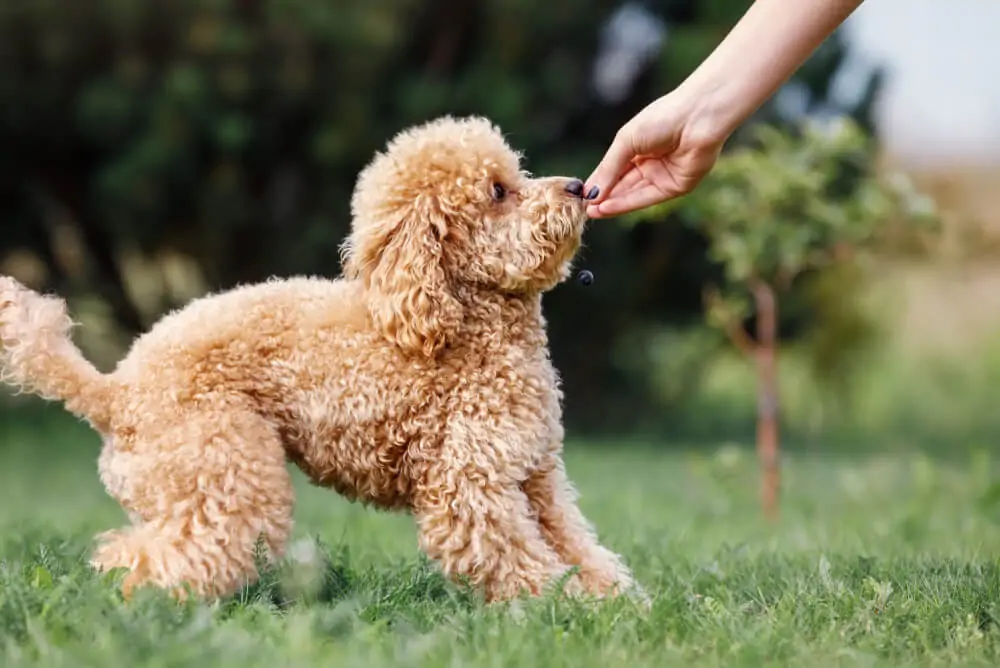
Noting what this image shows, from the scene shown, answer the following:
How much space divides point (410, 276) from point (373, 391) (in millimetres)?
306

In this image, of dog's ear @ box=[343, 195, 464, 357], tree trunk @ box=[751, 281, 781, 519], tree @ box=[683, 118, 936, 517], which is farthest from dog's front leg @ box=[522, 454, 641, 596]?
tree trunk @ box=[751, 281, 781, 519]

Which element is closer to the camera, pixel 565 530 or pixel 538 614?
pixel 538 614

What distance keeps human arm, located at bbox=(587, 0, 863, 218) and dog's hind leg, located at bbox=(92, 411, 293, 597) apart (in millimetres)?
1129

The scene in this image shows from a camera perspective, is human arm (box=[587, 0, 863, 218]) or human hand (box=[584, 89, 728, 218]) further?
human hand (box=[584, 89, 728, 218])

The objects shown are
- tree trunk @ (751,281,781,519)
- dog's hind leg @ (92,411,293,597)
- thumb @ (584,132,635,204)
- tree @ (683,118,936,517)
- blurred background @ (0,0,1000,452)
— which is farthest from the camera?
blurred background @ (0,0,1000,452)

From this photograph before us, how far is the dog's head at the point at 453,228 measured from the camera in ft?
10.3

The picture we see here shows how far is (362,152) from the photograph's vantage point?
968 centimetres

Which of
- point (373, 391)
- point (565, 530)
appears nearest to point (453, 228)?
point (373, 391)

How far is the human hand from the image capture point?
11.2 ft

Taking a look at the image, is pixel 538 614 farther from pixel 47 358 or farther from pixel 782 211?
pixel 782 211

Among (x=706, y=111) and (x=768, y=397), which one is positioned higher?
(x=706, y=111)

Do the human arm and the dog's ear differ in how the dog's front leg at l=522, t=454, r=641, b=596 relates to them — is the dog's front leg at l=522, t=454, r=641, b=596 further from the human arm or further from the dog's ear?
the human arm

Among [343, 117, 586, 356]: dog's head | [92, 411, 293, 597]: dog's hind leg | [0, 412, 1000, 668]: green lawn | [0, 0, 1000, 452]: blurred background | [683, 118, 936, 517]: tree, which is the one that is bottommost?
[0, 412, 1000, 668]: green lawn

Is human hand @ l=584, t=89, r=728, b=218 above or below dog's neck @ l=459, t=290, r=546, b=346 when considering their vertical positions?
above
